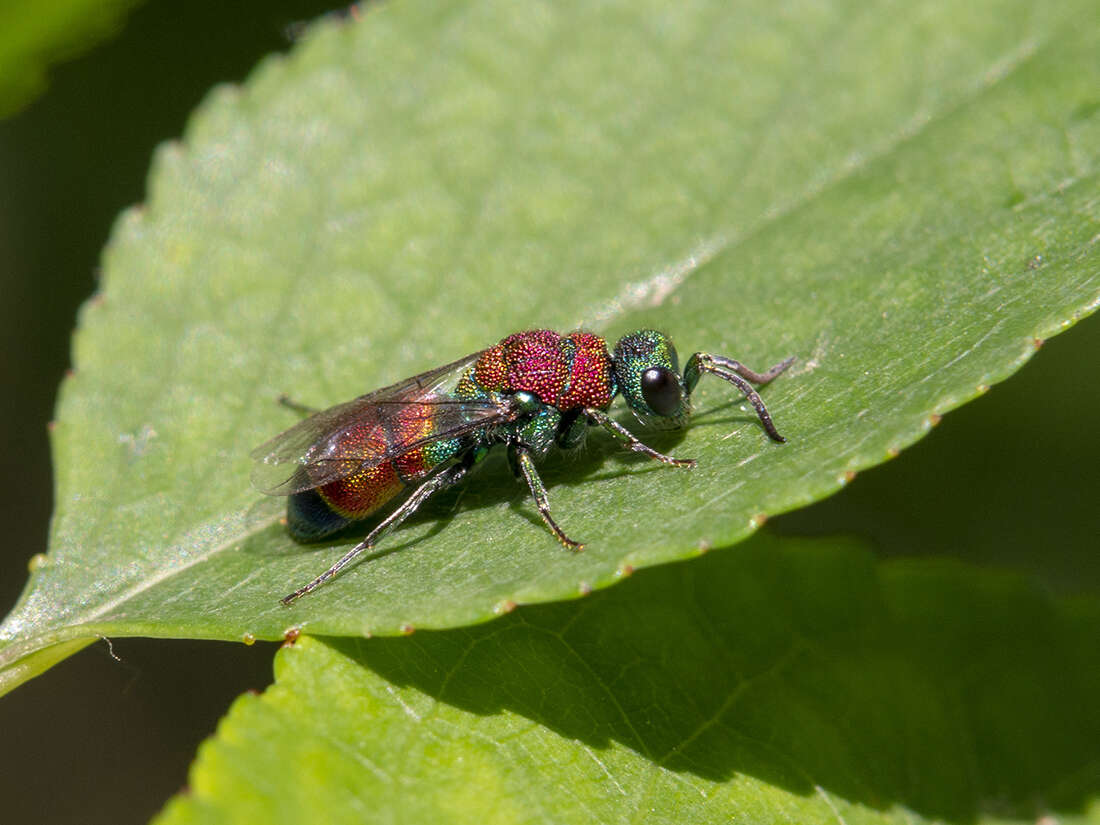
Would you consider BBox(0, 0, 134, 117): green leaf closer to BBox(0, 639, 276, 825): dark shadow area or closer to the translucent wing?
the translucent wing

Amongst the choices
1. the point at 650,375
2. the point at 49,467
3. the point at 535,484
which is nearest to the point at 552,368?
the point at 650,375

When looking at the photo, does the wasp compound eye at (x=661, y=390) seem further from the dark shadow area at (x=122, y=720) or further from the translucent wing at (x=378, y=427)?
the dark shadow area at (x=122, y=720)

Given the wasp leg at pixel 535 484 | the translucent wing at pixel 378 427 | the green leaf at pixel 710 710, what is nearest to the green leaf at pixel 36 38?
the translucent wing at pixel 378 427

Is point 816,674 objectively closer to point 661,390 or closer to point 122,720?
point 661,390

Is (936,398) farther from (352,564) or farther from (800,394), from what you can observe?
(352,564)

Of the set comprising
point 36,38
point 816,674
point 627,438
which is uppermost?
point 36,38

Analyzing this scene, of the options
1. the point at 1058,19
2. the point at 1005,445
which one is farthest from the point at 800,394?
the point at 1005,445
